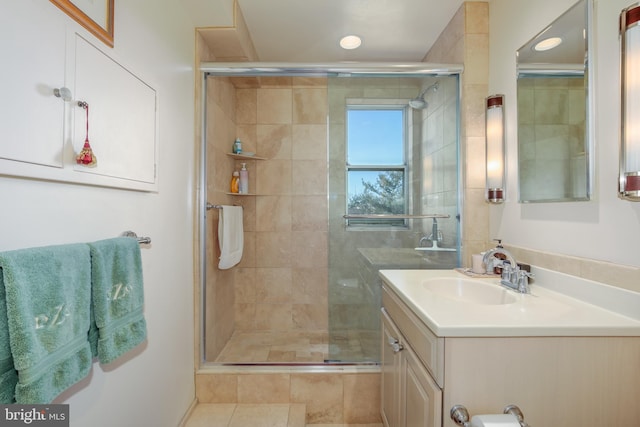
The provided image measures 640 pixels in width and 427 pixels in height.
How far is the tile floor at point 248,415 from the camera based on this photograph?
5.20ft

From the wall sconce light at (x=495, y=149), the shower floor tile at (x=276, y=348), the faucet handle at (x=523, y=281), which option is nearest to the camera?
the faucet handle at (x=523, y=281)

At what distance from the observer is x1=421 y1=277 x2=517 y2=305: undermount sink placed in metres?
1.33

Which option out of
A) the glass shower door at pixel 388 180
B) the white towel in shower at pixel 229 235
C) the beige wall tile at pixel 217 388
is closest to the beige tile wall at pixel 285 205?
the white towel in shower at pixel 229 235

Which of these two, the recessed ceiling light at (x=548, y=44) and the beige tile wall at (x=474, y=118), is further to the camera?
the beige tile wall at (x=474, y=118)

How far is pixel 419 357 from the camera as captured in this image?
3.33ft

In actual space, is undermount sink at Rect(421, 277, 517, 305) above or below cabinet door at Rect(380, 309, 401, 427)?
above

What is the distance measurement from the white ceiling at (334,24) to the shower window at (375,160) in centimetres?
59

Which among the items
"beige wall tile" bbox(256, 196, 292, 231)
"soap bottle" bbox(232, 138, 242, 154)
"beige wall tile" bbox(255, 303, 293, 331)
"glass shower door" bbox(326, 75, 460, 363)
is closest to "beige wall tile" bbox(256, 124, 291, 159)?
"soap bottle" bbox(232, 138, 242, 154)

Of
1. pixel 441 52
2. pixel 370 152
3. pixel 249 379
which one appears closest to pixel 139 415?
pixel 249 379

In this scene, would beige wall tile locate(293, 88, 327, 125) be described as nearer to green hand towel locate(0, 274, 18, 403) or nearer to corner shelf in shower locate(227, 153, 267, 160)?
corner shelf in shower locate(227, 153, 267, 160)

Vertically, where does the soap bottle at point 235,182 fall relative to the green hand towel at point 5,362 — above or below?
above

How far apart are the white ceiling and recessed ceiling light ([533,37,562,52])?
0.69 metres

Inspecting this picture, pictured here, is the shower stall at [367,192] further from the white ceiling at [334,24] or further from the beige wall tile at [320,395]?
the white ceiling at [334,24]

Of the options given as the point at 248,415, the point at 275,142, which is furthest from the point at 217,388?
the point at 275,142
